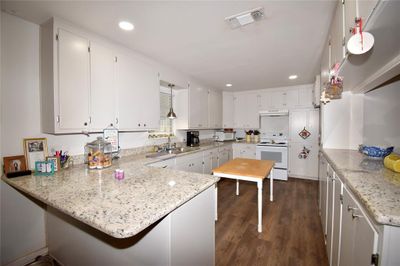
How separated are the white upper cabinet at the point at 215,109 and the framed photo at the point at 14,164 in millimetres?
3352

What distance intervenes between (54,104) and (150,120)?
3.97ft

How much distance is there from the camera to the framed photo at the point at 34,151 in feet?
5.46

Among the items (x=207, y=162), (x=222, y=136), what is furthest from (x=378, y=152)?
(x=222, y=136)

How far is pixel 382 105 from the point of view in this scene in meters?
1.72

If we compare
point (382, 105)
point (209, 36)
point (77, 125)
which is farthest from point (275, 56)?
point (77, 125)

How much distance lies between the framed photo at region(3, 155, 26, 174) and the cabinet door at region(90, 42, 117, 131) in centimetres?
64

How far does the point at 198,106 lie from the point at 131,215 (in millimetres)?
3246

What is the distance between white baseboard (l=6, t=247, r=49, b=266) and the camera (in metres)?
1.62

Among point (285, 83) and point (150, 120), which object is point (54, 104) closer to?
point (150, 120)

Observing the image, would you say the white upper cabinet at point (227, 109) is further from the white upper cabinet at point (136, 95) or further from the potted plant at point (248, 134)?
the white upper cabinet at point (136, 95)

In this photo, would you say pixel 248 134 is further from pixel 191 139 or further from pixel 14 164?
pixel 14 164

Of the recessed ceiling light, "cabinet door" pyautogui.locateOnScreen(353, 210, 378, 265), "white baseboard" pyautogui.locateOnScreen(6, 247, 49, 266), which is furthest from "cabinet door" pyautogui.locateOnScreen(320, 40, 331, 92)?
"white baseboard" pyautogui.locateOnScreen(6, 247, 49, 266)

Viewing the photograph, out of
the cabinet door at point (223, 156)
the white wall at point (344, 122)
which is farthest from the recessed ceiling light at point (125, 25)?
the cabinet door at point (223, 156)

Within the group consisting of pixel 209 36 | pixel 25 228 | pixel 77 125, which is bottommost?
pixel 25 228
